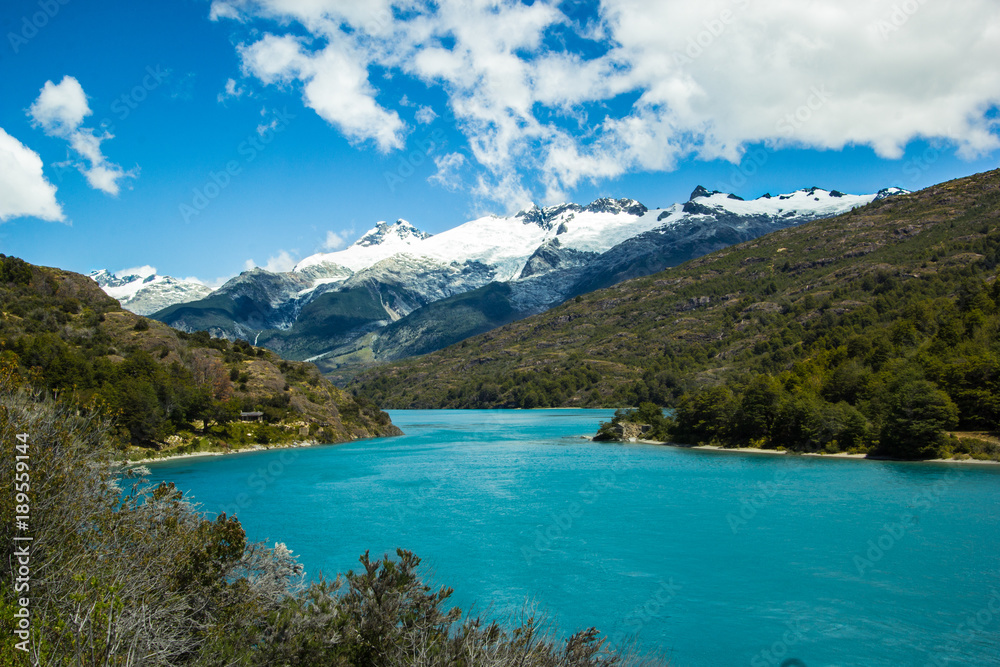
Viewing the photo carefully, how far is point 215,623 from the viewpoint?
987cm

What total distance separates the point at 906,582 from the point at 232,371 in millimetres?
71327

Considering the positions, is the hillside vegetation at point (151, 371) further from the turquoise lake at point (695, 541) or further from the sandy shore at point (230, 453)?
the turquoise lake at point (695, 541)

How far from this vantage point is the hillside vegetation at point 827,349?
5190 centimetres

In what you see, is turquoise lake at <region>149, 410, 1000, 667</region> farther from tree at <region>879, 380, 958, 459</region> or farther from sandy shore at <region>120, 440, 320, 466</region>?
tree at <region>879, 380, 958, 459</region>

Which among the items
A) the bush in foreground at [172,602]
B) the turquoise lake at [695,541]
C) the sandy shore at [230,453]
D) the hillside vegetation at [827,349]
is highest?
the hillside vegetation at [827,349]

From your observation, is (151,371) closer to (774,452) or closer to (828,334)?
(774,452)

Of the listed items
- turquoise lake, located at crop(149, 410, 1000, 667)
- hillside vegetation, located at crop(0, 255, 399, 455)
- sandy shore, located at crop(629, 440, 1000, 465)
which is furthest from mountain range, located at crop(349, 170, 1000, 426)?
hillside vegetation, located at crop(0, 255, 399, 455)

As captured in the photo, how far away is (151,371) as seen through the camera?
58.4 meters

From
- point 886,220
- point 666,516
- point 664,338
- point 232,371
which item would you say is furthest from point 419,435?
point 886,220

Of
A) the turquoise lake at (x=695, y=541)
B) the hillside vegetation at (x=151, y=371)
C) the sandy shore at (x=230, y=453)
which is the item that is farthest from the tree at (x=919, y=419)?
the hillside vegetation at (x=151, y=371)

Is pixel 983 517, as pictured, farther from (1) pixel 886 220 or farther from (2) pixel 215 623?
(1) pixel 886 220

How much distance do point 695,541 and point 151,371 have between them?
54700mm

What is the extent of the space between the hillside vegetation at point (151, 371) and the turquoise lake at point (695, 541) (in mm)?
7118

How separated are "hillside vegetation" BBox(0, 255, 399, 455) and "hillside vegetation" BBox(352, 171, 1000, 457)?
5151cm
